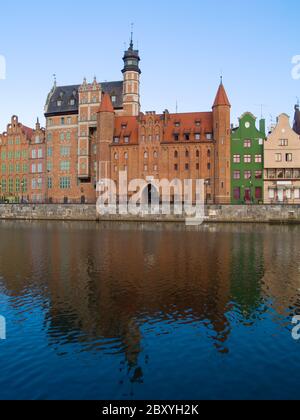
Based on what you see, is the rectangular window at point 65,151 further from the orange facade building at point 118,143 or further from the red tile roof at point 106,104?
the red tile roof at point 106,104

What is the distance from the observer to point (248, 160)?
73.7 meters

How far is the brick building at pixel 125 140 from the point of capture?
243 feet

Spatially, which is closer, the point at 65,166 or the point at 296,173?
the point at 296,173

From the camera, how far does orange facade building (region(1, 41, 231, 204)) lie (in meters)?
74.2

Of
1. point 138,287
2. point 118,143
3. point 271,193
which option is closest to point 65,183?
point 118,143

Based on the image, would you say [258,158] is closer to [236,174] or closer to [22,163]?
[236,174]

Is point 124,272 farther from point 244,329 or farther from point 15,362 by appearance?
point 15,362

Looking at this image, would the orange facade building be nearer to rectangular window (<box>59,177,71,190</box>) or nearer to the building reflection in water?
rectangular window (<box>59,177,71,190</box>)

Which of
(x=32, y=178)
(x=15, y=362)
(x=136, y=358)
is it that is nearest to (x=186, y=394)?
(x=136, y=358)

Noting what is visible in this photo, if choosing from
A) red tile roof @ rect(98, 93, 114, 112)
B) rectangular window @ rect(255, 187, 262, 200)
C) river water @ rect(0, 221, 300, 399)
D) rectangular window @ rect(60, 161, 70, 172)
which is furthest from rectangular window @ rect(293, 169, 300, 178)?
river water @ rect(0, 221, 300, 399)

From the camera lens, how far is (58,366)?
11242 mm

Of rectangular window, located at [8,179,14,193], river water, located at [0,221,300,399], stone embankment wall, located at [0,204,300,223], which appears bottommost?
river water, located at [0,221,300,399]

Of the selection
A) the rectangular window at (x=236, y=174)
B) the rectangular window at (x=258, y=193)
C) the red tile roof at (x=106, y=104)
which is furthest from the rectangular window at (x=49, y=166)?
the rectangular window at (x=258, y=193)

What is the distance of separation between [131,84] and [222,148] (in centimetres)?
2496
